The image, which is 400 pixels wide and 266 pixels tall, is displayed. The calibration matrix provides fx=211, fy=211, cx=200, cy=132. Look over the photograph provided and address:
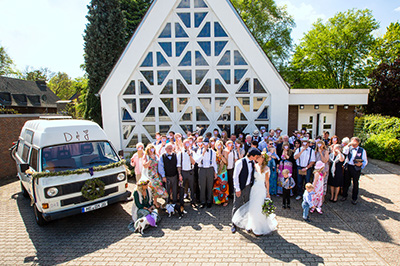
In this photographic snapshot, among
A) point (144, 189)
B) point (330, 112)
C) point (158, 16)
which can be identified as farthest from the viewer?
point (330, 112)

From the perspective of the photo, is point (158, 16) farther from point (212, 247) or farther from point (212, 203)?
point (212, 247)

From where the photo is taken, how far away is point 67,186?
17.5 ft

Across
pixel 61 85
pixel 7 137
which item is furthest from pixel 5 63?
pixel 7 137

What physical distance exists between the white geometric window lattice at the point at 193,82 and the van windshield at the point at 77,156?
4.99 metres

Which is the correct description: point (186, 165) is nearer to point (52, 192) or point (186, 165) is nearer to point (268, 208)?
point (268, 208)

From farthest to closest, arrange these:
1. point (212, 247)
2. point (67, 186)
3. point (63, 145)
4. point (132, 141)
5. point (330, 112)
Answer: point (330, 112) < point (132, 141) < point (63, 145) < point (67, 186) < point (212, 247)

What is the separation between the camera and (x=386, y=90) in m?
19.8

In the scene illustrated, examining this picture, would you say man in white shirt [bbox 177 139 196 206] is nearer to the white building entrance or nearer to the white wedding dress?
the white wedding dress

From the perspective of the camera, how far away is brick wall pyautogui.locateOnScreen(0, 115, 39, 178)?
11.2m

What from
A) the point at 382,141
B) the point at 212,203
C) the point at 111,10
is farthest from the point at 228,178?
the point at 111,10

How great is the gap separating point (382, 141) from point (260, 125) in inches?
285

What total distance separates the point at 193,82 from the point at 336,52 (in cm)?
2098

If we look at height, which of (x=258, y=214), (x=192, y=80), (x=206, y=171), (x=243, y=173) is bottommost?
(x=258, y=214)

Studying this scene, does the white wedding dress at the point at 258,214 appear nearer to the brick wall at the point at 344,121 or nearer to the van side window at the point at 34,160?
the van side window at the point at 34,160
